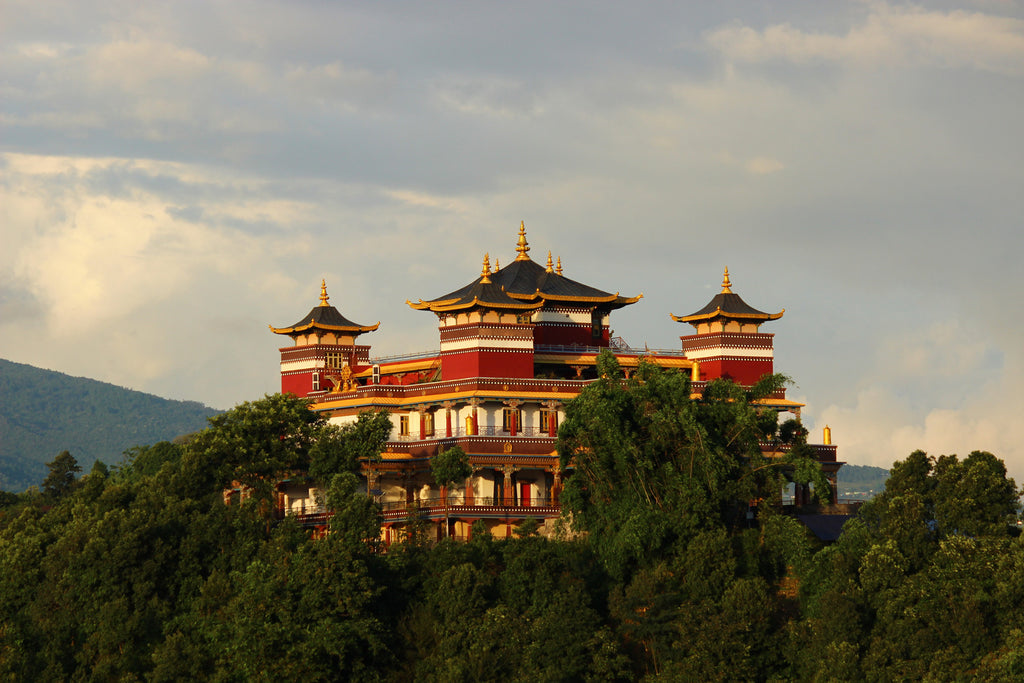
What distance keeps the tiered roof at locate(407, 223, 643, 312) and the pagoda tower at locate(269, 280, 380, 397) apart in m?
8.58

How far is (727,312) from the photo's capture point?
78500 millimetres

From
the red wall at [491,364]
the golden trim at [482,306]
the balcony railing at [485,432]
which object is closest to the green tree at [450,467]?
the balcony railing at [485,432]

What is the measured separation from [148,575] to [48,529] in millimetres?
8339

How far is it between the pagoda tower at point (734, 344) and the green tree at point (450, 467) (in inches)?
624

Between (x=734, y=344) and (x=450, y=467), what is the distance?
18711mm

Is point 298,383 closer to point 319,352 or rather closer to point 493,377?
point 319,352

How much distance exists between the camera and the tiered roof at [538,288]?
7756 cm

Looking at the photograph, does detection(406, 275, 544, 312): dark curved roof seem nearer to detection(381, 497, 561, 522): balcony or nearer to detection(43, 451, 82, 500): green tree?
detection(381, 497, 561, 522): balcony

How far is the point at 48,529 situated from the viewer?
66.2m

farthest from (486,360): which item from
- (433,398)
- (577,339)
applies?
(577,339)

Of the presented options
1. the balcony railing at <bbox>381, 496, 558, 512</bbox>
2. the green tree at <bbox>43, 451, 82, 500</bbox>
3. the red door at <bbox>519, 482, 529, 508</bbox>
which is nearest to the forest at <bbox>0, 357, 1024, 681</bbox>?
the balcony railing at <bbox>381, 496, 558, 512</bbox>

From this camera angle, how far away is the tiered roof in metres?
77.6

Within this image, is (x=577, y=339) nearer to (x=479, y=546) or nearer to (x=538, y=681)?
(x=479, y=546)

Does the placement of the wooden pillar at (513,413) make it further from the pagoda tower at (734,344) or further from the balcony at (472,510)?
the pagoda tower at (734,344)
